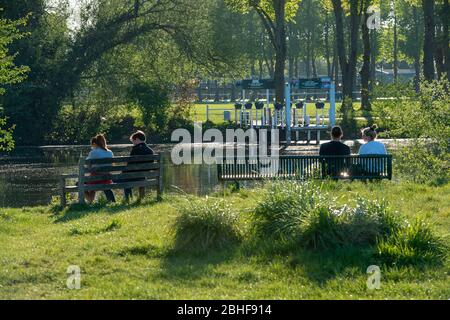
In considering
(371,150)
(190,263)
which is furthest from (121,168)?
(190,263)

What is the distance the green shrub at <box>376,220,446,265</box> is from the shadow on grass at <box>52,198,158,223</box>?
6404 mm

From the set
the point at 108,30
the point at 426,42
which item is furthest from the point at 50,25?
the point at 426,42

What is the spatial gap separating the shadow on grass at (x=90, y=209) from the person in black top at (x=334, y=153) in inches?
142

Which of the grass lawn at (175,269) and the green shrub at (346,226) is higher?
the green shrub at (346,226)

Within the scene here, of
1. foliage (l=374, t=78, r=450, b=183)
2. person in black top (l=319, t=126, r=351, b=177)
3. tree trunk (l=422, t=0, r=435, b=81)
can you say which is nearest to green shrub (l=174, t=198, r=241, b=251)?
person in black top (l=319, t=126, r=351, b=177)

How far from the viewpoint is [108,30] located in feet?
147

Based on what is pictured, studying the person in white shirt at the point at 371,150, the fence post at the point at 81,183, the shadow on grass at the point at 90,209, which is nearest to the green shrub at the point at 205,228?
the shadow on grass at the point at 90,209

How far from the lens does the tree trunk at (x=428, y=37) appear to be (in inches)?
1592

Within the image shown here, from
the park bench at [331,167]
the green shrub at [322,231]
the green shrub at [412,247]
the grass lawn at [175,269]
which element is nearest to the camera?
the grass lawn at [175,269]

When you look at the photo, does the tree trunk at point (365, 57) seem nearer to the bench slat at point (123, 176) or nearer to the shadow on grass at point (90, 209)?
the bench slat at point (123, 176)

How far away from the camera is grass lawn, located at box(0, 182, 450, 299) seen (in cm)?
885

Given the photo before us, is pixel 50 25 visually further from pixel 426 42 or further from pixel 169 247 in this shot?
pixel 169 247

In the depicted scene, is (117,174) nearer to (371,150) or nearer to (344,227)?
(371,150)

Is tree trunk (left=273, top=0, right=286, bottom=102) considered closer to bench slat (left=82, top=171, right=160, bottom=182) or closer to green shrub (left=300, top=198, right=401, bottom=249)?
bench slat (left=82, top=171, right=160, bottom=182)
